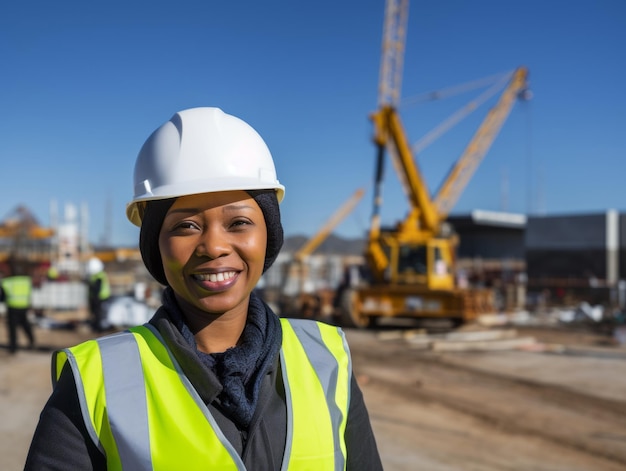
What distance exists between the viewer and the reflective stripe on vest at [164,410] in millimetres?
1451

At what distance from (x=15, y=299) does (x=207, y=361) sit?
38.6 feet

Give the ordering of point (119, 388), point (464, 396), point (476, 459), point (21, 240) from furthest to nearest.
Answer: point (21, 240) < point (464, 396) < point (476, 459) < point (119, 388)

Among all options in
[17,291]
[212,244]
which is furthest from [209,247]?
[17,291]

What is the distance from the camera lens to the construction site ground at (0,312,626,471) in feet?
20.6

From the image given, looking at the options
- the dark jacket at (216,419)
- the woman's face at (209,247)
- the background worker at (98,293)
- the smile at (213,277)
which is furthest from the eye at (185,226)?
the background worker at (98,293)

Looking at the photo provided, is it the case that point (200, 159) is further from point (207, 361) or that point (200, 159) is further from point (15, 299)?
point (15, 299)

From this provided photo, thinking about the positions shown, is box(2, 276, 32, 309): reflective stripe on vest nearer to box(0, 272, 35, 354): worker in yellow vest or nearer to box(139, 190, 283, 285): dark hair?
box(0, 272, 35, 354): worker in yellow vest

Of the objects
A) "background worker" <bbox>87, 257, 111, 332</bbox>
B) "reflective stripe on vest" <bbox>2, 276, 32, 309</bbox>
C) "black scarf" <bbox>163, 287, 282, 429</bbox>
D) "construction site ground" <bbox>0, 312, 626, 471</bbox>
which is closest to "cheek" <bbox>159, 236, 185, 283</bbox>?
"black scarf" <bbox>163, 287, 282, 429</bbox>

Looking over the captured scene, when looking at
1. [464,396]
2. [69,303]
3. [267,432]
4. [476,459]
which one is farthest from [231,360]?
[69,303]

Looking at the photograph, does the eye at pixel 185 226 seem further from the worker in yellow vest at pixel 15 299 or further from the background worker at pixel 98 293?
the background worker at pixel 98 293

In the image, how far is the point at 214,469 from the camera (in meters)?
1.47

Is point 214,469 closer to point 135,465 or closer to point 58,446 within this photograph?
point 135,465

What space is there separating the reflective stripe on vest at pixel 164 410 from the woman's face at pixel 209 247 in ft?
0.50

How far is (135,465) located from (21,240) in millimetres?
35067
